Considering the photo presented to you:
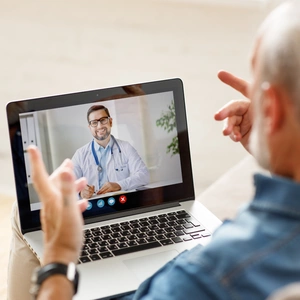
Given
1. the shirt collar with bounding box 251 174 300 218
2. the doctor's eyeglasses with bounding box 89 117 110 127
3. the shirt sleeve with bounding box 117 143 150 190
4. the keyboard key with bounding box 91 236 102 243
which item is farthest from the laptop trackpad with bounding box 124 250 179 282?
the shirt collar with bounding box 251 174 300 218

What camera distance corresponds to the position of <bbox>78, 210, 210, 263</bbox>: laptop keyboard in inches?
53.1

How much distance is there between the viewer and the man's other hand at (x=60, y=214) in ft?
3.24

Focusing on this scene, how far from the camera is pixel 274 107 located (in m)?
0.85

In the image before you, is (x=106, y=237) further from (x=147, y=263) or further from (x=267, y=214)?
(x=267, y=214)

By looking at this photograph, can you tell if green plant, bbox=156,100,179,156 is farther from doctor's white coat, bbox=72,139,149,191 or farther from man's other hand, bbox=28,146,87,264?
man's other hand, bbox=28,146,87,264

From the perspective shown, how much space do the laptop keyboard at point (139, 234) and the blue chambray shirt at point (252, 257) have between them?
49cm

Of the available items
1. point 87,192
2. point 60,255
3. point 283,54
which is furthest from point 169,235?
point 283,54

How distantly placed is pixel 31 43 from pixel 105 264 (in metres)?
2.03

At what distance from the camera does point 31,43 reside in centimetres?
311

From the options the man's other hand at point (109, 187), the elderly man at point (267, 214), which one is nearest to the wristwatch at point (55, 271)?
the elderly man at point (267, 214)

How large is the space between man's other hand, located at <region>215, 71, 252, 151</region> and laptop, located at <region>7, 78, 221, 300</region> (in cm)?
12

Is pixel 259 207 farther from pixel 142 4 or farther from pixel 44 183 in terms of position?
pixel 142 4

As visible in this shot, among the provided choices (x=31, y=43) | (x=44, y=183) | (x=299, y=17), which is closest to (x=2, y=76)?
(x=31, y=43)

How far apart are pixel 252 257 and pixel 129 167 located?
0.73 m
